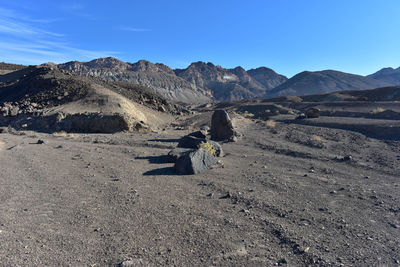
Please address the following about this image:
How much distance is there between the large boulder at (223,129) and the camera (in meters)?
14.4

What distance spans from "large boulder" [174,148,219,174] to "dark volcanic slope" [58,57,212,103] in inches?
4306

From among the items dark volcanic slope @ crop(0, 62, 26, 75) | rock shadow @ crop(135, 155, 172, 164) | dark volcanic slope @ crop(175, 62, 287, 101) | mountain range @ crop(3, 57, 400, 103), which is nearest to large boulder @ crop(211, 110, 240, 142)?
rock shadow @ crop(135, 155, 172, 164)

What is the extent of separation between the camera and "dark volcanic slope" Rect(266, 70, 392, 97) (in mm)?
125000

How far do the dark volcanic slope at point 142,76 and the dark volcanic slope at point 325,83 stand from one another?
45651 millimetres

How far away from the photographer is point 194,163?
7957 mm

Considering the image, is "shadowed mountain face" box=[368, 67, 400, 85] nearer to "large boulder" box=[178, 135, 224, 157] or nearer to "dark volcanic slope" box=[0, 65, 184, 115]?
"dark volcanic slope" box=[0, 65, 184, 115]

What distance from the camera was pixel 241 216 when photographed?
498 cm

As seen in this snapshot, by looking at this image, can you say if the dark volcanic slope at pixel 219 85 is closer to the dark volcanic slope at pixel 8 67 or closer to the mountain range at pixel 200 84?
the mountain range at pixel 200 84

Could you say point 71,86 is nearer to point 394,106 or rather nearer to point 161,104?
point 161,104

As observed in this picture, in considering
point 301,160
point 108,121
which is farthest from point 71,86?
point 301,160

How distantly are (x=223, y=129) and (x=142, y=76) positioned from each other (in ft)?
387

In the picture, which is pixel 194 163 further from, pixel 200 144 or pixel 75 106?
pixel 75 106

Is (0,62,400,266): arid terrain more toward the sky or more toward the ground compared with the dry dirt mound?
more toward the ground

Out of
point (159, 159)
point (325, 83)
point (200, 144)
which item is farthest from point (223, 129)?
point (325, 83)
